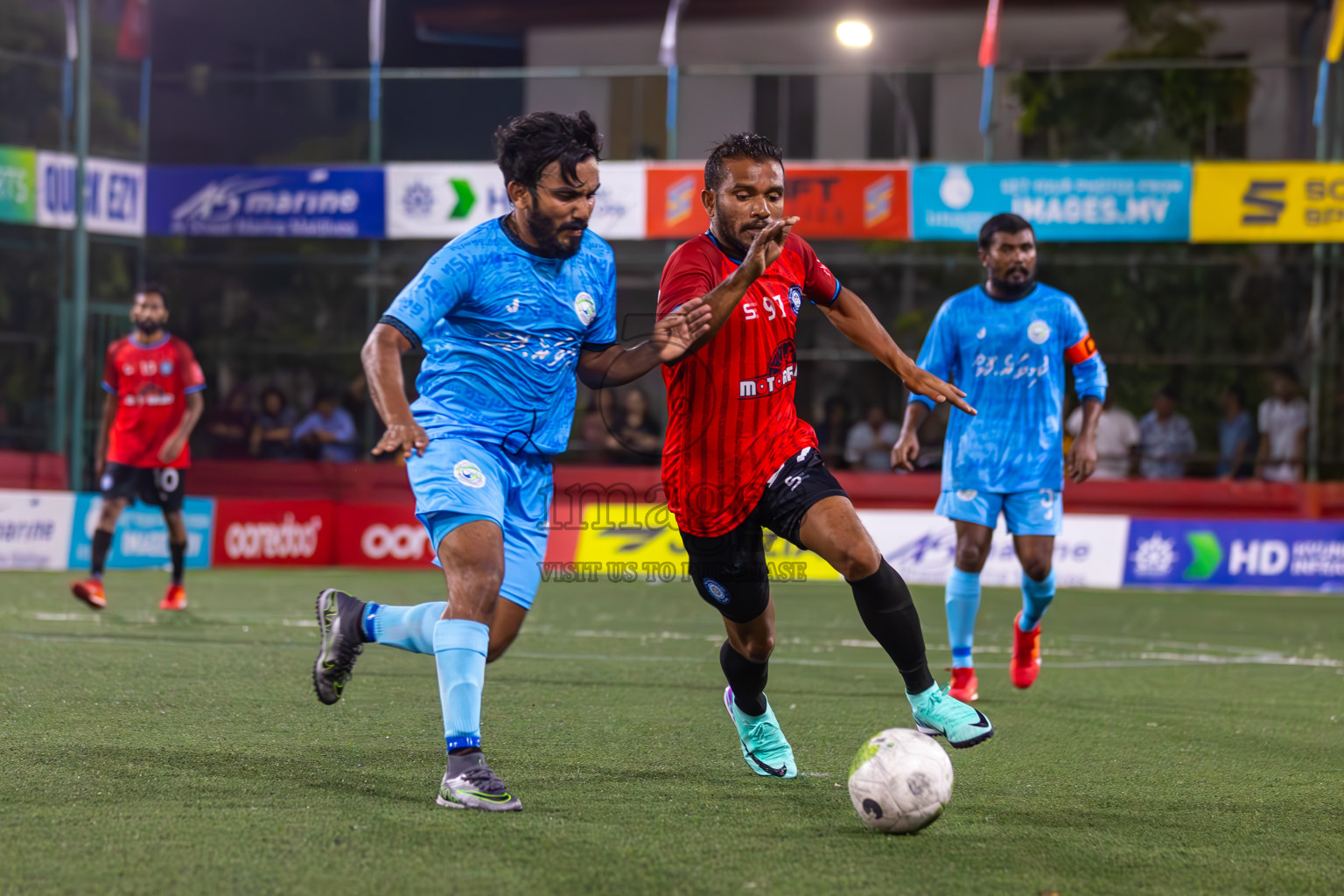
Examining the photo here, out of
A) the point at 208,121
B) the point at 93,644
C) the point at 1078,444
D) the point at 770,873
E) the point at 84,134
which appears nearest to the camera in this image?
the point at 770,873

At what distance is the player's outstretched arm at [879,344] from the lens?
499cm

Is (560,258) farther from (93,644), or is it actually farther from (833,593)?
(833,593)

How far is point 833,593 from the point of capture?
1458 cm

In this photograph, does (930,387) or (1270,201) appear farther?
(1270,201)

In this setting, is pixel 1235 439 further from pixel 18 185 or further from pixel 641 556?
pixel 18 185

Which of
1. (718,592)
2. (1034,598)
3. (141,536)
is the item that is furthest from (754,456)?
(141,536)

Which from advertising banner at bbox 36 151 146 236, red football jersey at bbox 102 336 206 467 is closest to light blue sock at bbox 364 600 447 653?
red football jersey at bbox 102 336 206 467

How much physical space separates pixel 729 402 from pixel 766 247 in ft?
1.89

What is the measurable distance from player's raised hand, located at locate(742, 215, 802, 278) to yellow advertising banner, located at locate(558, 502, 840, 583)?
1069cm

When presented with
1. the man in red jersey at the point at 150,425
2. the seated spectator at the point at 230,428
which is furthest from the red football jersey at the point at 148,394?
the seated spectator at the point at 230,428

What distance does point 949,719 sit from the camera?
4.59 meters

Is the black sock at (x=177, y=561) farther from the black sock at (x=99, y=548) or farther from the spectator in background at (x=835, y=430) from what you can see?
the spectator in background at (x=835, y=430)

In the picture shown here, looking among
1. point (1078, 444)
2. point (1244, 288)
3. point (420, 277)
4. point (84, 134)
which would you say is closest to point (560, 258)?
point (420, 277)

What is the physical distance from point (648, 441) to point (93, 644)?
1085 cm
